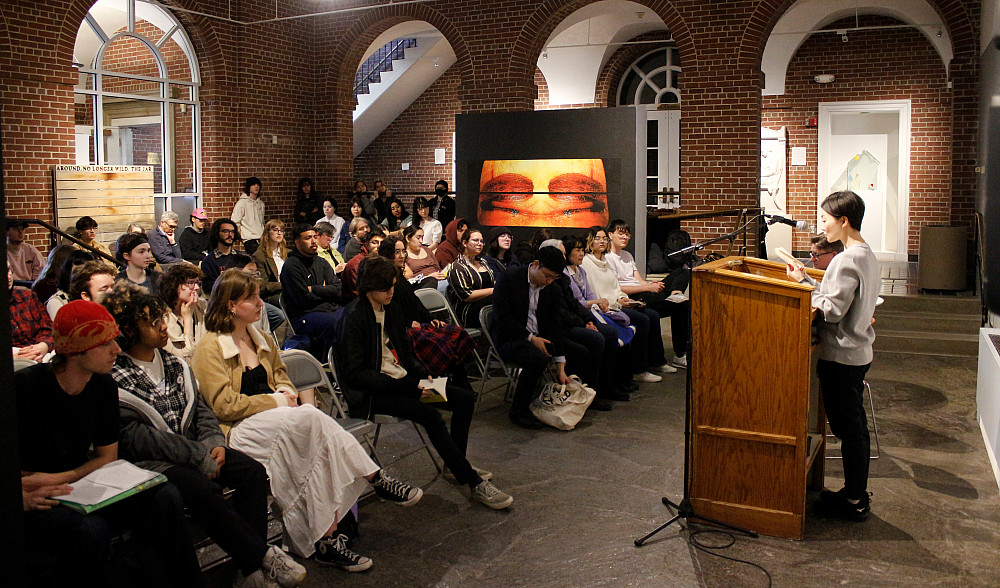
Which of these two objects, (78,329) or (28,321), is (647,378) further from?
(78,329)

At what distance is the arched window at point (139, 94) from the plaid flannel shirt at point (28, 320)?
690 centimetres

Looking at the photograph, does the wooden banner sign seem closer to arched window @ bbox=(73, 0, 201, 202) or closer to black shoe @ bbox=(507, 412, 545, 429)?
arched window @ bbox=(73, 0, 201, 202)

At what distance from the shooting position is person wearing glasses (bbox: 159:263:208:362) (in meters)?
4.23

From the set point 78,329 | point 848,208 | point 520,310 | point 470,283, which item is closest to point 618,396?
point 520,310

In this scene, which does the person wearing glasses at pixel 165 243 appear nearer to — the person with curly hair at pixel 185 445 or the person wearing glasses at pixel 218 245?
the person wearing glasses at pixel 218 245

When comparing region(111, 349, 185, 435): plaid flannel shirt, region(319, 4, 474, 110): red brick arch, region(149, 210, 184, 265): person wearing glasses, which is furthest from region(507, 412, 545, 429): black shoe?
region(319, 4, 474, 110): red brick arch

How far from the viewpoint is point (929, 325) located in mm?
8336

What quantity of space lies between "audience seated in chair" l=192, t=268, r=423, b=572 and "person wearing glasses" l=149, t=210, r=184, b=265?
6.22 meters

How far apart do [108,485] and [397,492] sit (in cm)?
146

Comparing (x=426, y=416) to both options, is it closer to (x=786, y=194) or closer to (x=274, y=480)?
(x=274, y=480)

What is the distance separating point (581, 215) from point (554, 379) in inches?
215

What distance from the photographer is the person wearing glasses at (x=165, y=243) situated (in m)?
9.28

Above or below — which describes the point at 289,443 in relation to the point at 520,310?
below

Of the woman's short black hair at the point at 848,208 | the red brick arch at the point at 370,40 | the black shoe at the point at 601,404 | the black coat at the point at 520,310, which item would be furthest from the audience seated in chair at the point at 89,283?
the red brick arch at the point at 370,40
